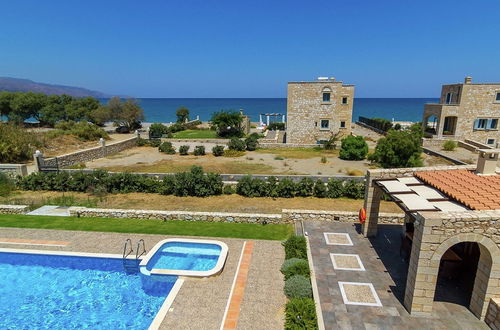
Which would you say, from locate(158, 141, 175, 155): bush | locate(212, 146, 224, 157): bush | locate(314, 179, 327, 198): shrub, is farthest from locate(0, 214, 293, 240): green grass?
locate(158, 141, 175, 155): bush

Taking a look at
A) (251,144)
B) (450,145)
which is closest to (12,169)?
(251,144)

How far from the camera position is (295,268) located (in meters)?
10.8

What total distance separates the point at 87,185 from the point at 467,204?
21868 millimetres

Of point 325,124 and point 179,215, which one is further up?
point 325,124

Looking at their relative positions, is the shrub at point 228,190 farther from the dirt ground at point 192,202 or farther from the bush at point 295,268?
the bush at point 295,268

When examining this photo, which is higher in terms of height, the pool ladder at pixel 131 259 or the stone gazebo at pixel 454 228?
the stone gazebo at pixel 454 228

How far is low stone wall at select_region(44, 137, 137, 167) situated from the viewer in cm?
2703

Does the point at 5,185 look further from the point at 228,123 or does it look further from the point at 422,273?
the point at 228,123

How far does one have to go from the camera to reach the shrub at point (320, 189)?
1989 cm

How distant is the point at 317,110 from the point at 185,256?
101 feet

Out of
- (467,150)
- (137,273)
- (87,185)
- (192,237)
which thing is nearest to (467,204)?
(192,237)

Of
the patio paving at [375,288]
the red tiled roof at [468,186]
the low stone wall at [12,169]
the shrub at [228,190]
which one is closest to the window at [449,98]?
the patio paving at [375,288]

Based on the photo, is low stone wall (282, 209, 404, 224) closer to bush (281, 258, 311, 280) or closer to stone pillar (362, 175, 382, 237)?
stone pillar (362, 175, 382, 237)

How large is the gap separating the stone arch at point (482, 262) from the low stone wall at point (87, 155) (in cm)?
2844
